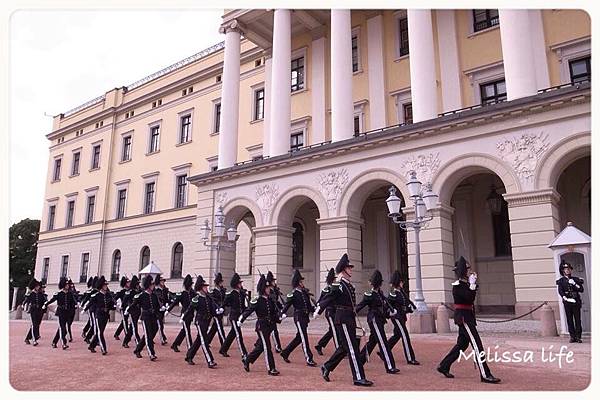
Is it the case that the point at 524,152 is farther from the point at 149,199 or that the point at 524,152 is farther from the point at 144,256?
the point at 149,199

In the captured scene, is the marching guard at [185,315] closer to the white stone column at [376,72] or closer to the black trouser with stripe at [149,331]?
the black trouser with stripe at [149,331]

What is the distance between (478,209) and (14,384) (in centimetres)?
1794

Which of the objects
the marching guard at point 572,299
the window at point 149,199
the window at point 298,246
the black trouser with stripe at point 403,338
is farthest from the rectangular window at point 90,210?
the marching guard at point 572,299

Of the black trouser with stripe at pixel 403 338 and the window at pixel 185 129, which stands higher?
the window at pixel 185 129

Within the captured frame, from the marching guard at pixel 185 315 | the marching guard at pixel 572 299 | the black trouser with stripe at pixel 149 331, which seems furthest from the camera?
the marching guard at pixel 572 299

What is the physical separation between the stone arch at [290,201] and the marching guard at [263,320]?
35.9 ft

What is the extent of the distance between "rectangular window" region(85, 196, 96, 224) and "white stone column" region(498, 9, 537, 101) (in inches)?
1349

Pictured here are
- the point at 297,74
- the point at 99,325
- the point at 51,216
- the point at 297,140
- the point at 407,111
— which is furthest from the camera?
the point at 51,216

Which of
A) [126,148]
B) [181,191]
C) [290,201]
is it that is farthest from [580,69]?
[126,148]

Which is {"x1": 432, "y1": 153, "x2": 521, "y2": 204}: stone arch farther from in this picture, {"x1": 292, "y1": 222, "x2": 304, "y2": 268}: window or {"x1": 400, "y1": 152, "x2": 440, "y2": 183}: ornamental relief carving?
{"x1": 292, "y1": 222, "x2": 304, "y2": 268}: window

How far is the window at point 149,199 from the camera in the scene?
120 ft

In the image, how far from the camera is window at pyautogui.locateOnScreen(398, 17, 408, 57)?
78.5ft

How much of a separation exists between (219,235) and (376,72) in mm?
11111

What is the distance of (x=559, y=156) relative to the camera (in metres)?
15.1
